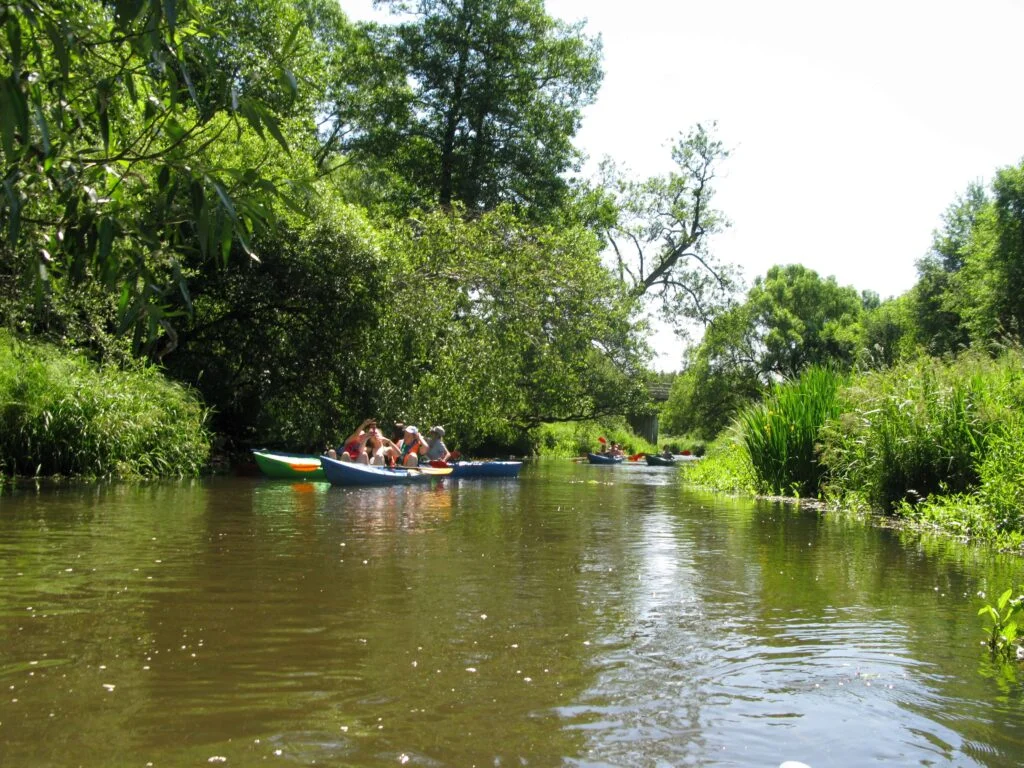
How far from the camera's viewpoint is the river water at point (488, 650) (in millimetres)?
3867

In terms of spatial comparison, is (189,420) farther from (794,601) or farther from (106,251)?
(106,251)

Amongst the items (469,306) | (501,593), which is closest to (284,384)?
(469,306)

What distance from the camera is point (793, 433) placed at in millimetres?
16281

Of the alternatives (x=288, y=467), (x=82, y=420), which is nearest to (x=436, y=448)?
(x=288, y=467)

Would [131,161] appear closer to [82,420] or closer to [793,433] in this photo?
[793,433]

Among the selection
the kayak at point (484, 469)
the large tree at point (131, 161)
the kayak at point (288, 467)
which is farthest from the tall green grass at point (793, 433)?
the large tree at point (131, 161)

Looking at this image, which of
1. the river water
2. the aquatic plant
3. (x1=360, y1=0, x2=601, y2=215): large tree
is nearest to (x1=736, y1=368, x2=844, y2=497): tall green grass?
the river water

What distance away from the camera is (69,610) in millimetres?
5926

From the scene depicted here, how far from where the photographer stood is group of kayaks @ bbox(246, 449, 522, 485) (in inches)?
688

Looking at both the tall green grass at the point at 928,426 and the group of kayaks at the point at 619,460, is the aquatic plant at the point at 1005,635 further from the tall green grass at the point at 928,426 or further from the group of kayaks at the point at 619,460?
the group of kayaks at the point at 619,460

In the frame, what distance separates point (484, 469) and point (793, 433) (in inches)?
306

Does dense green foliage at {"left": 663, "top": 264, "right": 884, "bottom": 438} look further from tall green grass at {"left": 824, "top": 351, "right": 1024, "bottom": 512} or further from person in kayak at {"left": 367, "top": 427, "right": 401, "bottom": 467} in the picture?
tall green grass at {"left": 824, "top": 351, "right": 1024, "bottom": 512}

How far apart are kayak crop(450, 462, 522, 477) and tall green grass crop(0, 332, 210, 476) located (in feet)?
17.6

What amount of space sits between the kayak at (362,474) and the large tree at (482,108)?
16.5m
